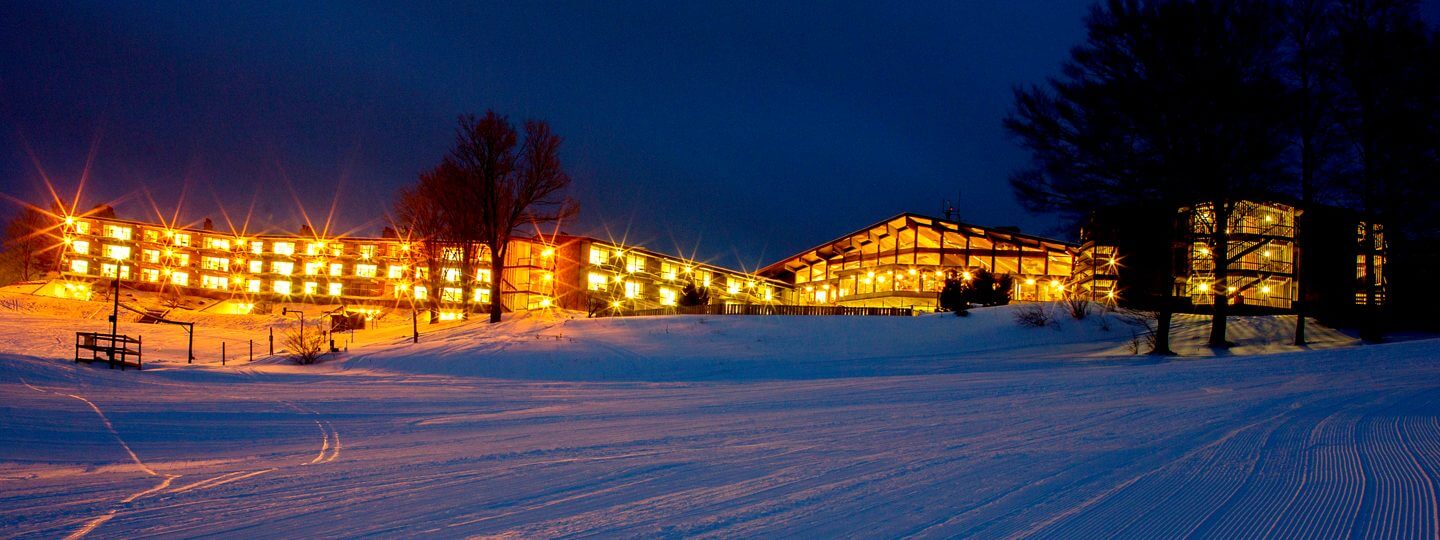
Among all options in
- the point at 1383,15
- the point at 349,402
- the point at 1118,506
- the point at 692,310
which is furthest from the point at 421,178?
the point at 1118,506

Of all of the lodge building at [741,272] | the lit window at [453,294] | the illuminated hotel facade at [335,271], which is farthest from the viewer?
the lit window at [453,294]

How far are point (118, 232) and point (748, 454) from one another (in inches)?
2954

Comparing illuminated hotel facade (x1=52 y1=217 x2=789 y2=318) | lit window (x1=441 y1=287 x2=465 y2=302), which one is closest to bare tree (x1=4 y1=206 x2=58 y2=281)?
illuminated hotel facade (x1=52 y1=217 x2=789 y2=318)

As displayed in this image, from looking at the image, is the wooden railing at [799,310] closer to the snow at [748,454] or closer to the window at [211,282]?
the snow at [748,454]

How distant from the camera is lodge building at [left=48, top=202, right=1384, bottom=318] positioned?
29562mm

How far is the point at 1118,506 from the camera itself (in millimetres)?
5086

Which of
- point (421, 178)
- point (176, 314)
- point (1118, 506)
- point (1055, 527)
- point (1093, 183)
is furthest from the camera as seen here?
point (176, 314)

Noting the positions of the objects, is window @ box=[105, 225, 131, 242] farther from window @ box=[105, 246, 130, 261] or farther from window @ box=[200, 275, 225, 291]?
window @ box=[200, 275, 225, 291]

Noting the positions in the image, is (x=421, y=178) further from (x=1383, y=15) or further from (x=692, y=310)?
(x=1383, y=15)

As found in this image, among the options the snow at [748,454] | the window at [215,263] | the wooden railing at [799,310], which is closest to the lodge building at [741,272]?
the window at [215,263]

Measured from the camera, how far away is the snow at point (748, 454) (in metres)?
4.98

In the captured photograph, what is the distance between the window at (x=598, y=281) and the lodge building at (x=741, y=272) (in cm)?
9

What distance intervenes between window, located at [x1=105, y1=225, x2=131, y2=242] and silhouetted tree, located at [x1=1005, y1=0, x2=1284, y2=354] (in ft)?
230

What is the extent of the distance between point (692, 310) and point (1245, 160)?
22038mm
